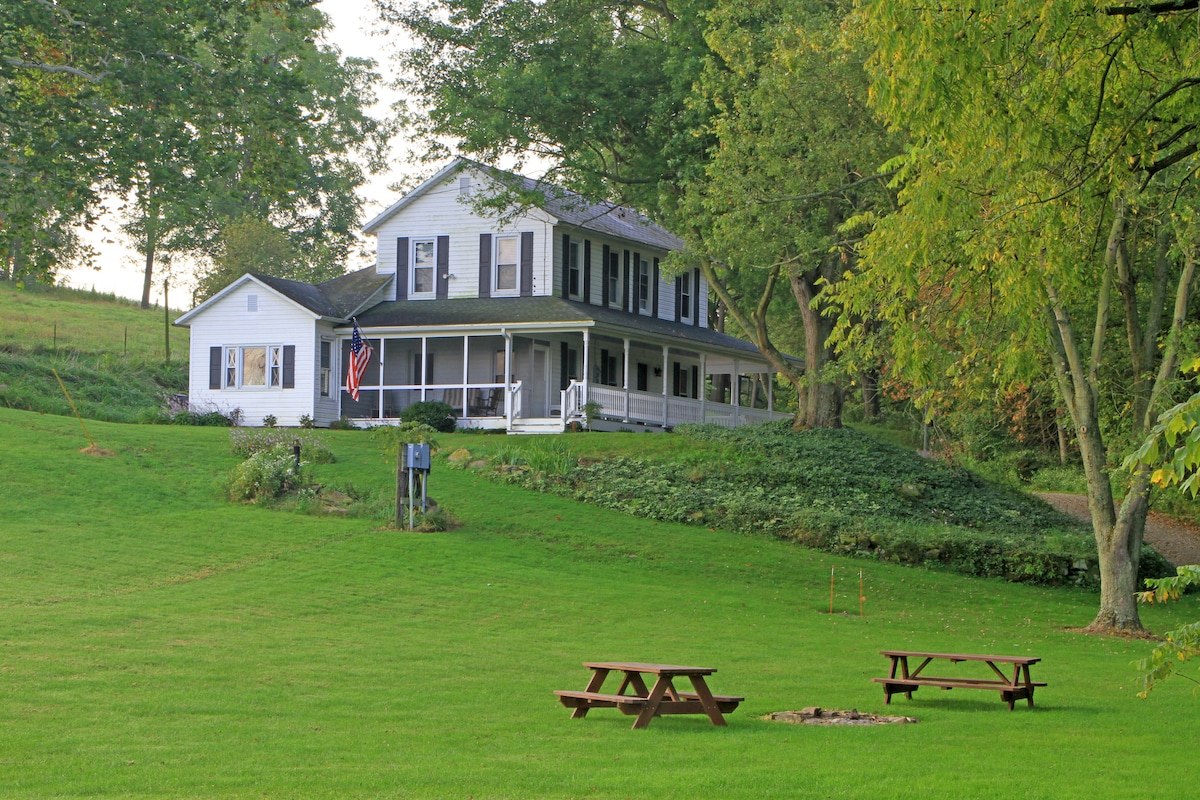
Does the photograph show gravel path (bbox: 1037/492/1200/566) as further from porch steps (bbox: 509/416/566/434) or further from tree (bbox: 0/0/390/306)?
tree (bbox: 0/0/390/306)

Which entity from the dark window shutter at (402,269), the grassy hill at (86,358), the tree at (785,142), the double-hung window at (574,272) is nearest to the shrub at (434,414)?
the dark window shutter at (402,269)

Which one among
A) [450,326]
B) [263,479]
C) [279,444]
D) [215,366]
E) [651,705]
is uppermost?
[450,326]

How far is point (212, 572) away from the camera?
1984 centimetres

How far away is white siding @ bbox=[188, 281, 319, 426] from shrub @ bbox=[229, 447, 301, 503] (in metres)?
12.5

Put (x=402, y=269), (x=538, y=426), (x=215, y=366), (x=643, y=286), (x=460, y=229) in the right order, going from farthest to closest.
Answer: (x=643, y=286), (x=402, y=269), (x=215, y=366), (x=460, y=229), (x=538, y=426)

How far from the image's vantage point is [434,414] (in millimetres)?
37094

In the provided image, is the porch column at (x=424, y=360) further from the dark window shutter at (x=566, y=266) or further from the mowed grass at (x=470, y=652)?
the mowed grass at (x=470, y=652)

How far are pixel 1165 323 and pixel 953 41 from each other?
2139 centimetres

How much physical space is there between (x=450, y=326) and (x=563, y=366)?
179 inches

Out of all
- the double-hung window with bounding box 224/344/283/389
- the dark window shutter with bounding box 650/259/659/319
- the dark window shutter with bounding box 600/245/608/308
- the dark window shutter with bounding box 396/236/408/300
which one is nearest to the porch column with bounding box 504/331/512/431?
the dark window shutter with bounding box 600/245/608/308

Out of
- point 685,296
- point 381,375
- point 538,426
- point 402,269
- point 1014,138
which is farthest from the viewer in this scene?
point 685,296

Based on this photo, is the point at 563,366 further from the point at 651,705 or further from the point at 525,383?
the point at 651,705

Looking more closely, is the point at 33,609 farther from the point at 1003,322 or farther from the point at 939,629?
the point at 1003,322

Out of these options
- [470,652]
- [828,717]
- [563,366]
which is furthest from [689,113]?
[828,717]
